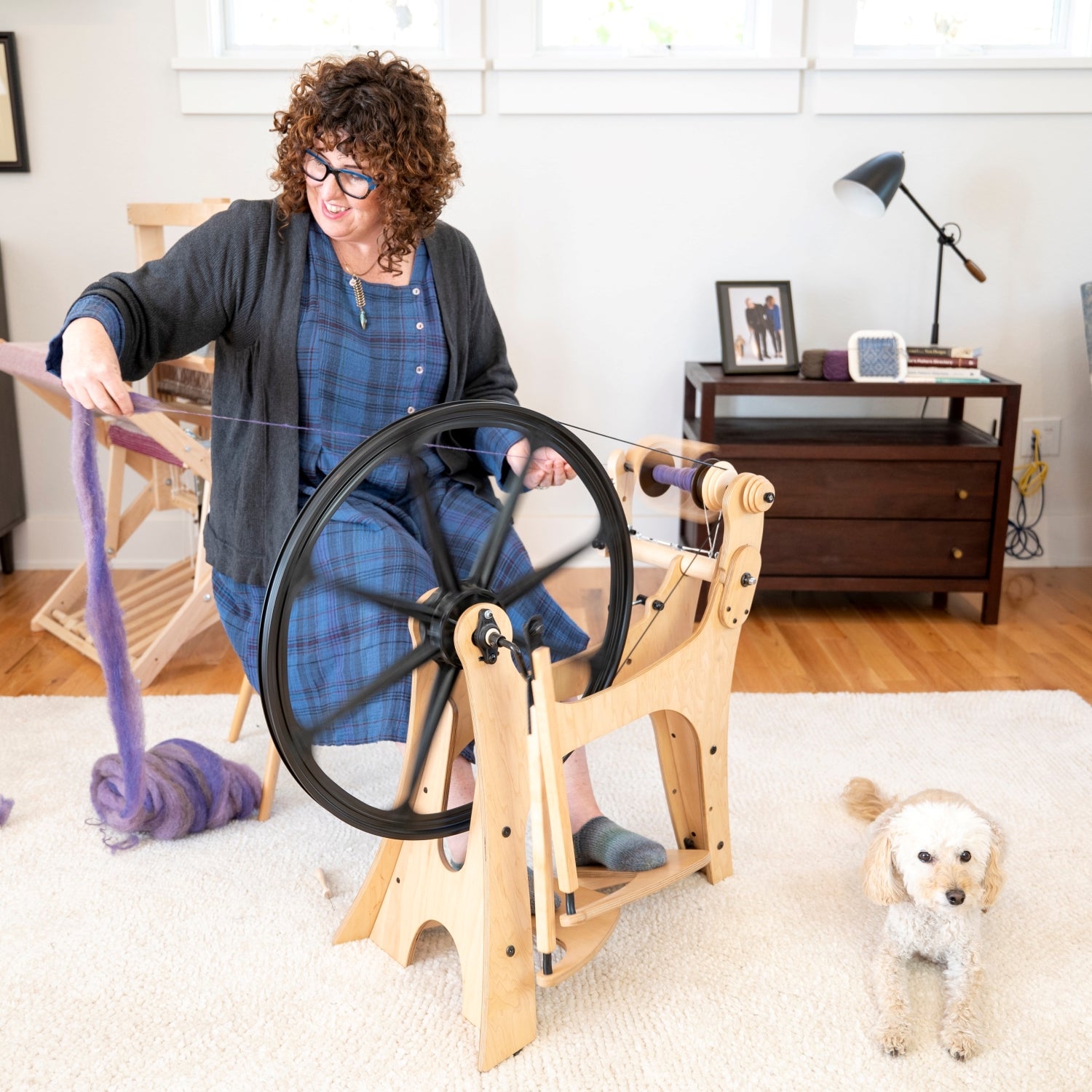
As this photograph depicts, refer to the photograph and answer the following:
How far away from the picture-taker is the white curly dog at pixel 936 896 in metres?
1.32

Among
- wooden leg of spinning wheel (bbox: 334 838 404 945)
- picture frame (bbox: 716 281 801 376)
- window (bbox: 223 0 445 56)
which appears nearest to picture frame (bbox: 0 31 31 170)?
window (bbox: 223 0 445 56)

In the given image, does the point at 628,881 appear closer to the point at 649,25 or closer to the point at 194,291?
the point at 194,291

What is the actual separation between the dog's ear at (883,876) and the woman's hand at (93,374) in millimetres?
1039

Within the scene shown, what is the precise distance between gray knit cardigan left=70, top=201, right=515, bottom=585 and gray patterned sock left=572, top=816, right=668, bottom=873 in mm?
571

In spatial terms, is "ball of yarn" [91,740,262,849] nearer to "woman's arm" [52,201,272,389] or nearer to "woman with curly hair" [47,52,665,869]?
"woman with curly hair" [47,52,665,869]

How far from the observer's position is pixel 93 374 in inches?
47.4

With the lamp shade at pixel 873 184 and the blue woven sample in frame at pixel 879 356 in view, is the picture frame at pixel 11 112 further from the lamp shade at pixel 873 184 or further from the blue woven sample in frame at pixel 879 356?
the blue woven sample in frame at pixel 879 356

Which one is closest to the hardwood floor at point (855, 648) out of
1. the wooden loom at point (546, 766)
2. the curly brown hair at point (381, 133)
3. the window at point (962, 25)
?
the wooden loom at point (546, 766)

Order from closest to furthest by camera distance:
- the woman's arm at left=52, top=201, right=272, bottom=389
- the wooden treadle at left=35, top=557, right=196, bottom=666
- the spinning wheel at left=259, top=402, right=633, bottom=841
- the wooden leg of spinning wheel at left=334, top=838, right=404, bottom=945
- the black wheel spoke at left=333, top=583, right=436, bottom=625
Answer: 1. the spinning wheel at left=259, top=402, right=633, bottom=841
2. the black wheel spoke at left=333, top=583, right=436, bottom=625
3. the woman's arm at left=52, top=201, right=272, bottom=389
4. the wooden leg of spinning wheel at left=334, top=838, right=404, bottom=945
5. the wooden treadle at left=35, top=557, right=196, bottom=666

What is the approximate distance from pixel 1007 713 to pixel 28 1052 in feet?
5.81

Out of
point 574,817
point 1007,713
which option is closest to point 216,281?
point 574,817

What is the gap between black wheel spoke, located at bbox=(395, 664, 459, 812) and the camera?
1306 mm

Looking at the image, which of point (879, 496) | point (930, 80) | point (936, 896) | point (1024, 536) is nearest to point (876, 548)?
point (879, 496)

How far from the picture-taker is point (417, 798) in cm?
134
